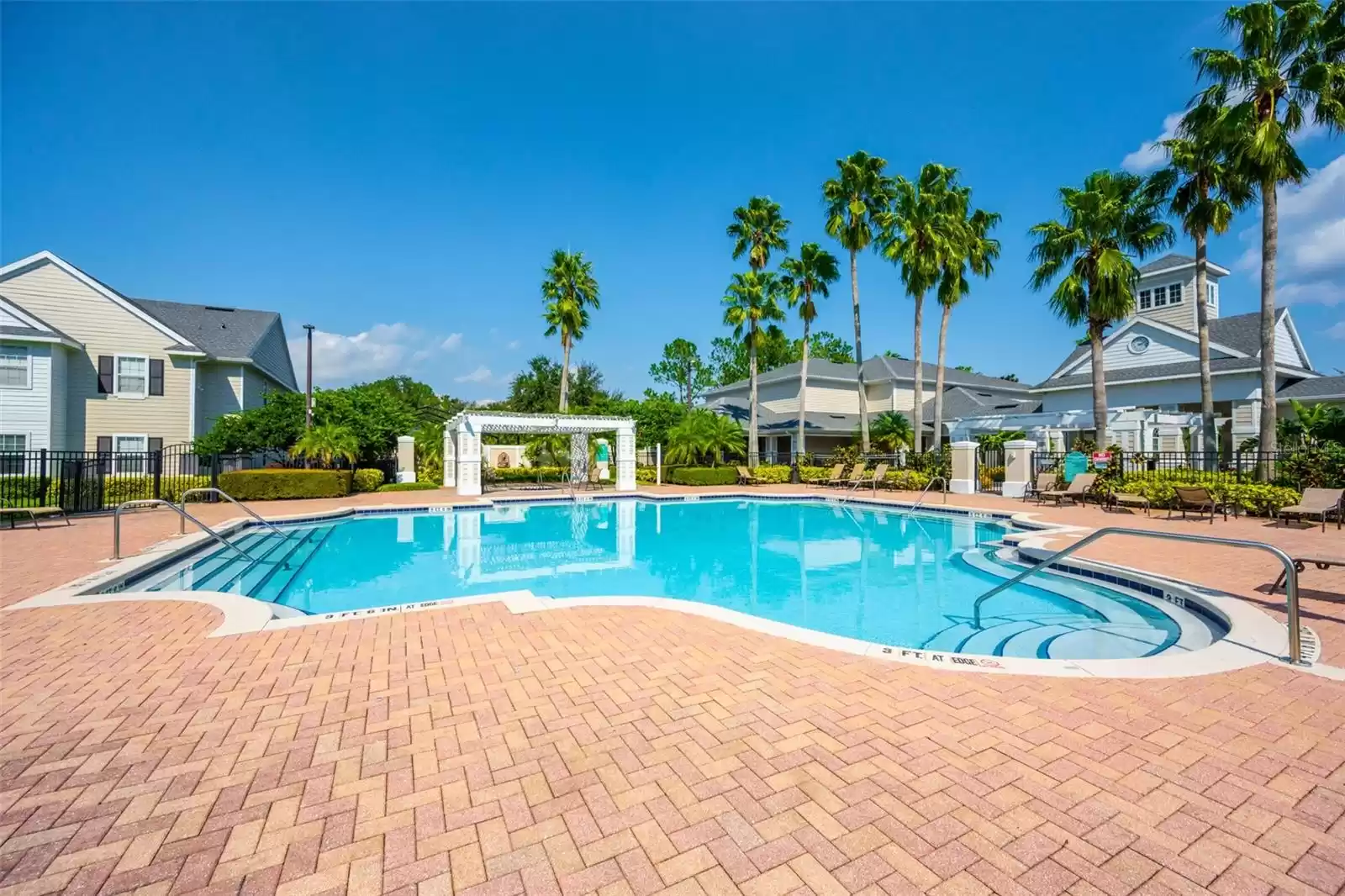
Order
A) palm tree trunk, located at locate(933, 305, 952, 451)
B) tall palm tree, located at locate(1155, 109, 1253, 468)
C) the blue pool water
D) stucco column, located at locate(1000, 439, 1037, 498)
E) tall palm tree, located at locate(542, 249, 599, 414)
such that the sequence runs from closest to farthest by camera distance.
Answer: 1. the blue pool water
2. tall palm tree, located at locate(1155, 109, 1253, 468)
3. stucco column, located at locate(1000, 439, 1037, 498)
4. palm tree trunk, located at locate(933, 305, 952, 451)
5. tall palm tree, located at locate(542, 249, 599, 414)

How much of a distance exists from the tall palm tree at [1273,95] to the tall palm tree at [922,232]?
880cm

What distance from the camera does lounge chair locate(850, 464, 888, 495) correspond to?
21.9m

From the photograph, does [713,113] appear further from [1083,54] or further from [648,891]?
[648,891]

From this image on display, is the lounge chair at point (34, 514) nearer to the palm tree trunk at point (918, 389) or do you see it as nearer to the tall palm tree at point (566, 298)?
the tall palm tree at point (566, 298)

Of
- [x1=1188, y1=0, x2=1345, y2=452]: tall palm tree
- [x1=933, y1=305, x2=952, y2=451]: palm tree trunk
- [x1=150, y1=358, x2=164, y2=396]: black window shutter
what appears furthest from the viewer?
[x1=933, y1=305, x2=952, y2=451]: palm tree trunk

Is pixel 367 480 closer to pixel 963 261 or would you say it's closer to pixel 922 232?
pixel 922 232

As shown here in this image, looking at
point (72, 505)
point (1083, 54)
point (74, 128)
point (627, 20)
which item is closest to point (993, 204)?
point (1083, 54)

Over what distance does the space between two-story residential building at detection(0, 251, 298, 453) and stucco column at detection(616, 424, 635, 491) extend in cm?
1636

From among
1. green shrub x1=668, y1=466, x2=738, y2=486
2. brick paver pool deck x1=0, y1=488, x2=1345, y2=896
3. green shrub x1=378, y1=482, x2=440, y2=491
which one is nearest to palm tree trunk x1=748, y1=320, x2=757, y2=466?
green shrub x1=668, y1=466, x2=738, y2=486

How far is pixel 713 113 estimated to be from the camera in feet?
65.3

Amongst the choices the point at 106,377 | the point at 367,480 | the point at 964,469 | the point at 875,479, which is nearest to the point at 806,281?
the point at 875,479

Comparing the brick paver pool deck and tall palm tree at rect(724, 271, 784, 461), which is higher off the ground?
tall palm tree at rect(724, 271, 784, 461)

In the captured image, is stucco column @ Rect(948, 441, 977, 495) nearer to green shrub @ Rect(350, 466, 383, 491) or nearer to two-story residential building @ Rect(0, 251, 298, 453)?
green shrub @ Rect(350, 466, 383, 491)

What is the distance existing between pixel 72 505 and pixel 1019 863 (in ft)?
69.2
